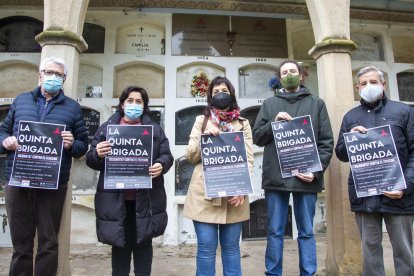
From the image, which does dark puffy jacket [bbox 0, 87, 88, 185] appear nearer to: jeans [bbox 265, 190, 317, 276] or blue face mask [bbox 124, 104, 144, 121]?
blue face mask [bbox 124, 104, 144, 121]

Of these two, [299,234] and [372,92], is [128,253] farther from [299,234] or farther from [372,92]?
[372,92]

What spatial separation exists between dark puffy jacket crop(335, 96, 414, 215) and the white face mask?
0.24 ft

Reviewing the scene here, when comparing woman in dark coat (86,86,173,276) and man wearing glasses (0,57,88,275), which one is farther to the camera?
man wearing glasses (0,57,88,275)

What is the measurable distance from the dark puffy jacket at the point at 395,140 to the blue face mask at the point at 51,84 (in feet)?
8.06

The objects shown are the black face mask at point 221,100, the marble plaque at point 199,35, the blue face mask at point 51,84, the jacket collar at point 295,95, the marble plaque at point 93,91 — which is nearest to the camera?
the black face mask at point 221,100

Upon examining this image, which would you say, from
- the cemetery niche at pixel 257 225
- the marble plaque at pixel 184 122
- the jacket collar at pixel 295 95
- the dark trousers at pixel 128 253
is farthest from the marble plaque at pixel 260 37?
the dark trousers at pixel 128 253

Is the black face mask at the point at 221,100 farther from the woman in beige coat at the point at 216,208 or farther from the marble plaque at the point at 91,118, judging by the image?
the marble plaque at the point at 91,118

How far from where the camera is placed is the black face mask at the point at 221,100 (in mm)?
2895

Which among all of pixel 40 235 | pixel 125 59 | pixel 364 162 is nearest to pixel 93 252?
pixel 40 235

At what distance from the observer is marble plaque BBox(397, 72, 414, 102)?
6.29 metres

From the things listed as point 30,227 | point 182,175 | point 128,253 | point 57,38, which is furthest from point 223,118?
point 182,175

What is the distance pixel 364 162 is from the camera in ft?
9.18

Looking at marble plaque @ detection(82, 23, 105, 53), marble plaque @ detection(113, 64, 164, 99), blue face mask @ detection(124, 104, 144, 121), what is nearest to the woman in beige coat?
blue face mask @ detection(124, 104, 144, 121)

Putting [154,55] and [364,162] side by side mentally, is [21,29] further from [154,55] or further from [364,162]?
[364,162]
